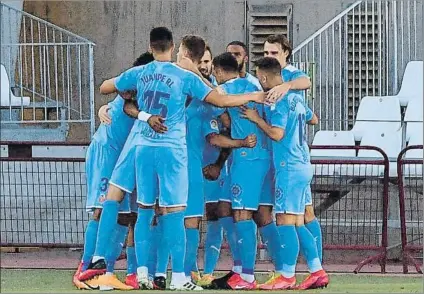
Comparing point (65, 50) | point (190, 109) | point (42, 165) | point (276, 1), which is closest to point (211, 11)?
point (276, 1)

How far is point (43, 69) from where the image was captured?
48.2 feet

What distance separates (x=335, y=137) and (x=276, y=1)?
6.14 feet

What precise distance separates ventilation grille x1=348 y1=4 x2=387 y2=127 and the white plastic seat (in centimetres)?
353

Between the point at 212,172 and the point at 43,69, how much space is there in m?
4.88

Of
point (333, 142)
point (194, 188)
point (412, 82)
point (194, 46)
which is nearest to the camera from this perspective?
point (194, 46)

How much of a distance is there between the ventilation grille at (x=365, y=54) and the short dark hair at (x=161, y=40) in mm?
5118

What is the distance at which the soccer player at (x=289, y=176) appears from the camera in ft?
32.9

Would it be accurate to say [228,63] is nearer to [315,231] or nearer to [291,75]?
[291,75]

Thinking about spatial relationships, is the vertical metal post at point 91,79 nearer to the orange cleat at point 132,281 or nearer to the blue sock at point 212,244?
the blue sock at point 212,244

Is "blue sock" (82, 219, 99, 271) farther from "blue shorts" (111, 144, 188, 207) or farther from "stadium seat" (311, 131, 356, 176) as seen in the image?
"stadium seat" (311, 131, 356, 176)

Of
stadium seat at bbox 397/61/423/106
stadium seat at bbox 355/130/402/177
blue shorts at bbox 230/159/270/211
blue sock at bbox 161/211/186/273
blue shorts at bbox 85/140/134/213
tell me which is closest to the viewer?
blue sock at bbox 161/211/186/273

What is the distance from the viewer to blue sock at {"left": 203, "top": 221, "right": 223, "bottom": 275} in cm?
1045

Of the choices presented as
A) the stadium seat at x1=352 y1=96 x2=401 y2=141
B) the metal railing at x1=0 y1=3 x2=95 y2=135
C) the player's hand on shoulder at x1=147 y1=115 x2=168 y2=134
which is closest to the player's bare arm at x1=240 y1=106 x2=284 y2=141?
the player's hand on shoulder at x1=147 y1=115 x2=168 y2=134

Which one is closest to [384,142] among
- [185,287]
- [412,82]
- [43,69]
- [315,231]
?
[412,82]
